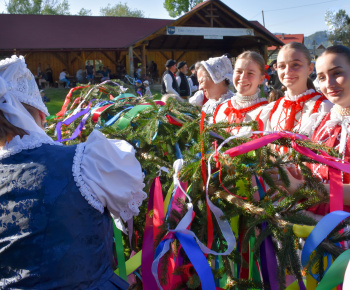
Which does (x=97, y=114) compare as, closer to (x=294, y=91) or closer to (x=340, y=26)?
(x=294, y=91)

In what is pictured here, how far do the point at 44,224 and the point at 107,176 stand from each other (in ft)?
0.99

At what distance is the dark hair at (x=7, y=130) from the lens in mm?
1579

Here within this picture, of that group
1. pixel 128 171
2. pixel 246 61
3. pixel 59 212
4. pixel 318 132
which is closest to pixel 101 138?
pixel 128 171

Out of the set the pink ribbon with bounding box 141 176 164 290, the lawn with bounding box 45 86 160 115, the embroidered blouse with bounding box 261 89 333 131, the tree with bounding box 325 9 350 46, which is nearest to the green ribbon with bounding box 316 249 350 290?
the pink ribbon with bounding box 141 176 164 290

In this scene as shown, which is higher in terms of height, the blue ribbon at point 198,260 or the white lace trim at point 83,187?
the white lace trim at point 83,187

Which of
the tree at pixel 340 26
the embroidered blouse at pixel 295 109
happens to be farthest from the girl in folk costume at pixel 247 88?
the tree at pixel 340 26

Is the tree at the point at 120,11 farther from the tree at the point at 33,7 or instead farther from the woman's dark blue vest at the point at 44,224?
the woman's dark blue vest at the point at 44,224

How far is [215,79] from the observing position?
409 centimetres

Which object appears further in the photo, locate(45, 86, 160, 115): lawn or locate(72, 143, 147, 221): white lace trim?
locate(45, 86, 160, 115): lawn

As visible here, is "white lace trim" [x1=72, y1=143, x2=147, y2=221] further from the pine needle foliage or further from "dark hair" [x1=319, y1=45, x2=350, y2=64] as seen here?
"dark hair" [x1=319, y1=45, x2=350, y2=64]

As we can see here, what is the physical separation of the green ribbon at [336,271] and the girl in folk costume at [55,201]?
0.80m

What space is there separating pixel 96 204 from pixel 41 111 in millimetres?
558

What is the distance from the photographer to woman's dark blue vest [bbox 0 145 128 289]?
1.49 meters

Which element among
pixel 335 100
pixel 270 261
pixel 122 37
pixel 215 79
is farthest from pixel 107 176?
pixel 122 37
